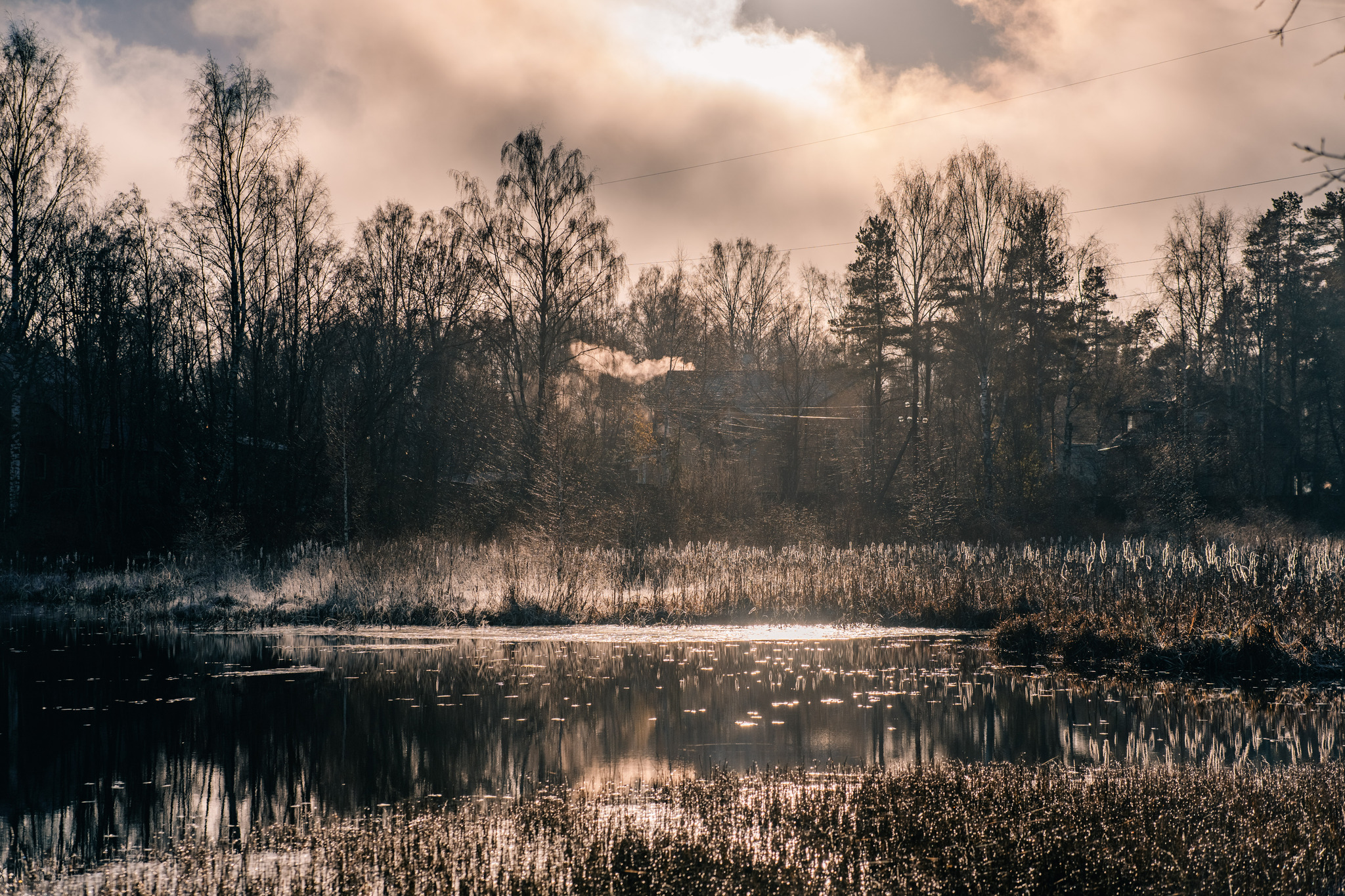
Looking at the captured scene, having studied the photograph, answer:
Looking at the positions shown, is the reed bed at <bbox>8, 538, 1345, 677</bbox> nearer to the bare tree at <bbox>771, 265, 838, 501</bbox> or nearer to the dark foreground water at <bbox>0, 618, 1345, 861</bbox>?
the dark foreground water at <bbox>0, 618, 1345, 861</bbox>

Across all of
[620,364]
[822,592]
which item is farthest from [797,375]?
[822,592]

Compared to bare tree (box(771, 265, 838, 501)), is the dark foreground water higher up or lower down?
lower down

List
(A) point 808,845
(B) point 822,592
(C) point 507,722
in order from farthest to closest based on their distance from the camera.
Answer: (B) point 822,592 < (C) point 507,722 < (A) point 808,845

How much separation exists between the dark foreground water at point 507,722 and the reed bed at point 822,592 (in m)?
1.62

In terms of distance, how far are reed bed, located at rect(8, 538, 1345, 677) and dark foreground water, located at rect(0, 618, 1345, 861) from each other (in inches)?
63.7

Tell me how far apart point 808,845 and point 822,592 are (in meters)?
14.3

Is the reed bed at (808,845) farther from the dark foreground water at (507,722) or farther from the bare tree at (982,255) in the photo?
the bare tree at (982,255)

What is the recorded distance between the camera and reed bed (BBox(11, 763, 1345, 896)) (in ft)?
19.2

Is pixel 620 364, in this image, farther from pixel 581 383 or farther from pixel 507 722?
pixel 507 722

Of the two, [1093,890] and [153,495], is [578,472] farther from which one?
[1093,890]

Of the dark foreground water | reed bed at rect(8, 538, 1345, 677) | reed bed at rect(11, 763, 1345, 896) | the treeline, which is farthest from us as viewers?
the treeline

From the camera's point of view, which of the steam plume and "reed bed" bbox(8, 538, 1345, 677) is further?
the steam plume

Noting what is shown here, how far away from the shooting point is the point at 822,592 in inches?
813

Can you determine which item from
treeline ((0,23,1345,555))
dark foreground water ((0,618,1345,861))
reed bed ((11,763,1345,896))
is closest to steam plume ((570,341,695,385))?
treeline ((0,23,1345,555))
